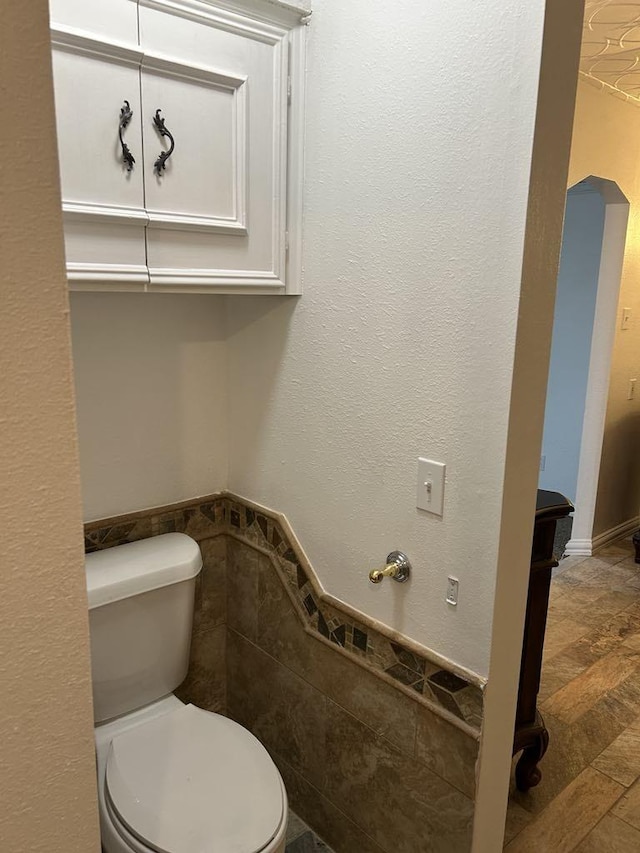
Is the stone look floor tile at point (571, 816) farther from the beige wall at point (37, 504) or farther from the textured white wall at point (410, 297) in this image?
the beige wall at point (37, 504)

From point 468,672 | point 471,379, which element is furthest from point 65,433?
point 468,672

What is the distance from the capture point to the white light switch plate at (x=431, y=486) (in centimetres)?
135

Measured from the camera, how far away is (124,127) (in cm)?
135

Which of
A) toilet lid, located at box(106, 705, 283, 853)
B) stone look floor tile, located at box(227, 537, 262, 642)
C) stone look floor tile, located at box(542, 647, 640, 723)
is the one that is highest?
stone look floor tile, located at box(227, 537, 262, 642)

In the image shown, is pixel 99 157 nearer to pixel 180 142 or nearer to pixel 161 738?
pixel 180 142

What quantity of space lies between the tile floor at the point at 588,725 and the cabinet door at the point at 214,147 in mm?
1732

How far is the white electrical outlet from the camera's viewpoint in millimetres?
1357

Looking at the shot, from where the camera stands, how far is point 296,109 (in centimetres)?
154

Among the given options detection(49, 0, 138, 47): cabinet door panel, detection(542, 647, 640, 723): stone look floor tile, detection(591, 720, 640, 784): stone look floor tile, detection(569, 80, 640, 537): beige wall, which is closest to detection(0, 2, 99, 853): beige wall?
detection(49, 0, 138, 47): cabinet door panel

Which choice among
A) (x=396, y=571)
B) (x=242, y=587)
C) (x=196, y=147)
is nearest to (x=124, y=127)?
(x=196, y=147)

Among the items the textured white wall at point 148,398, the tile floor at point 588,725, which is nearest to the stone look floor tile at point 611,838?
the tile floor at point 588,725

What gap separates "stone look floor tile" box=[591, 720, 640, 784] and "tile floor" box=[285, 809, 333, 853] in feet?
3.13

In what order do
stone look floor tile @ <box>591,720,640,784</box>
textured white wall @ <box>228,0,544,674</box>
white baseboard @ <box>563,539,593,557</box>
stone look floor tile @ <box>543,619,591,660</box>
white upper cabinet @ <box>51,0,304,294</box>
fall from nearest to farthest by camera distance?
1. textured white wall @ <box>228,0,544,674</box>
2. white upper cabinet @ <box>51,0,304,294</box>
3. stone look floor tile @ <box>591,720,640,784</box>
4. stone look floor tile @ <box>543,619,591,660</box>
5. white baseboard @ <box>563,539,593,557</box>

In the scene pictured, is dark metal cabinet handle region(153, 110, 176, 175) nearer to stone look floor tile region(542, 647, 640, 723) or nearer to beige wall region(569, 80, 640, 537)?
beige wall region(569, 80, 640, 537)
